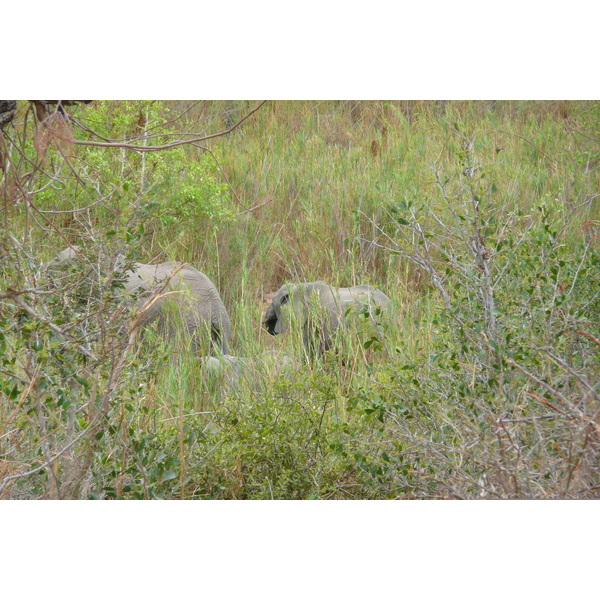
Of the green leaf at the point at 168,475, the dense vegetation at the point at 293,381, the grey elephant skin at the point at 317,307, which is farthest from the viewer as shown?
the grey elephant skin at the point at 317,307

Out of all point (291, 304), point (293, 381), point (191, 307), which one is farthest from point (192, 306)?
point (293, 381)

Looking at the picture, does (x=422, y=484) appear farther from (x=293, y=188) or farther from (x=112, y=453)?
(x=293, y=188)

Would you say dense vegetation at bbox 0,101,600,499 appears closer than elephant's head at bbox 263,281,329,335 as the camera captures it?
Yes

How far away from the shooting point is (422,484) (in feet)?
6.67

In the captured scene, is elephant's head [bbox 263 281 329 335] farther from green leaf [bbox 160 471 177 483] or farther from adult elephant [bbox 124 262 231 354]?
green leaf [bbox 160 471 177 483]

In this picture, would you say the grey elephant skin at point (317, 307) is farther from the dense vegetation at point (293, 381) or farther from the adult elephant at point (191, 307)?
the adult elephant at point (191, 307)

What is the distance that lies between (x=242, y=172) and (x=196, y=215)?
0.66 m

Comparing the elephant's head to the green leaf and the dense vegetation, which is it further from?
the green leaf

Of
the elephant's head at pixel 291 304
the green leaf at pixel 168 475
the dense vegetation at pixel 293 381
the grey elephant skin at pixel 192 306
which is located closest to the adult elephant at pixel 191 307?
the grey elephant skin at pixel 192 306

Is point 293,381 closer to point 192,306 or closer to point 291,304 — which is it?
point 291,304

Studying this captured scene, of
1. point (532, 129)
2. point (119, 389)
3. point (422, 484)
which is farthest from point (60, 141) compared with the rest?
point (532, 129)

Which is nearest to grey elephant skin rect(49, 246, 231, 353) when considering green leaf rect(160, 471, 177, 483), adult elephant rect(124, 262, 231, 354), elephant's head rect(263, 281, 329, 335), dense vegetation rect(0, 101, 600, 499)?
adult elephant rect(124, 262, 231, 354)

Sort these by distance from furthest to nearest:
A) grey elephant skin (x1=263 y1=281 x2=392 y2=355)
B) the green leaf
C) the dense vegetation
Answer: grey elephant skin (x1=263 y1=281 x2=392 y2=355) → the green leaf → the dense vegetation

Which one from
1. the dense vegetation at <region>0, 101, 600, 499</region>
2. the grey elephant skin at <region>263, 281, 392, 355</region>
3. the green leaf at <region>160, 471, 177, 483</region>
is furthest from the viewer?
the grey elephant skin at <region>263, 281, 392, 355</region>
